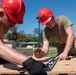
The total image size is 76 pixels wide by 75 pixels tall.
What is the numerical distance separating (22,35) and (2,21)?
5963 cm

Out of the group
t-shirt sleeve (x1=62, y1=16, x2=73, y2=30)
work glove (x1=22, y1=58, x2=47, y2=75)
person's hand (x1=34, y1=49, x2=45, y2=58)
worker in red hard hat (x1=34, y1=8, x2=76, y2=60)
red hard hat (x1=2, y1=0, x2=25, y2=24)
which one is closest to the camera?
work glove (x1=22, y1=58, x2=47, y2=75)

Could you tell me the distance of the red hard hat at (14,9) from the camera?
3004mm

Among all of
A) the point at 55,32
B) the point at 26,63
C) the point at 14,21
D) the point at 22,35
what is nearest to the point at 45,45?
the point at 55,32

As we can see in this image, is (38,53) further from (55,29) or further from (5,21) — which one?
(5,21)

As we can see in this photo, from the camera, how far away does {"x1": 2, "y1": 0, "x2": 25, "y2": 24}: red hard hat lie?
9.86 ft

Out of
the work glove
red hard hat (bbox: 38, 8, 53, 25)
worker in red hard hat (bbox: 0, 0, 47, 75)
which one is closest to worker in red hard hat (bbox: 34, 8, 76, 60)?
red hard hat (bbox: 38, 8, 53, 25)

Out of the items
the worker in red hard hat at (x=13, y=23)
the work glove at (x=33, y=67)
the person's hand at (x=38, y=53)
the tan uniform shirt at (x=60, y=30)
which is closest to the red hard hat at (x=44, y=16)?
the tan uniform shirt at (x=60, y=30)

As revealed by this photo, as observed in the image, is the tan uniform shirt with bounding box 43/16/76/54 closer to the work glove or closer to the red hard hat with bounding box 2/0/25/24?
the red hard hat with bounding box 2/0/25/24

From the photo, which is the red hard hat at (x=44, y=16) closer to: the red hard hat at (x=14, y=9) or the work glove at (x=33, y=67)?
the red hard hat at (x=14, y=9)

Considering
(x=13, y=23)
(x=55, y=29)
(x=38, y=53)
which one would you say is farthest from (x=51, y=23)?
(x=13, y=23)

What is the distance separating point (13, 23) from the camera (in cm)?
316

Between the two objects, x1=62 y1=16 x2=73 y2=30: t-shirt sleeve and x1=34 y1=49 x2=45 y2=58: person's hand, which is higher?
x1=62 y1=16 x2=73 y2=30: t-shirt sleeve

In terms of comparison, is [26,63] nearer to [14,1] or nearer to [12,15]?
[12,15]

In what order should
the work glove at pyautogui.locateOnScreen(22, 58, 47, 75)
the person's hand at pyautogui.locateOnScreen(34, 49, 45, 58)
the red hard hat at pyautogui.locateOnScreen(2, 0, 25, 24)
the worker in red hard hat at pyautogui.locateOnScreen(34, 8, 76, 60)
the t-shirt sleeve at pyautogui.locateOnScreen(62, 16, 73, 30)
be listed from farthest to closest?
the t-shirt sleeve at pyautogui.locateOnScreen(62, 16, 73, 30) → the worker in red hard hat at pyautogui.locateOnScreen(34, 8, 76, 60) → the person's hand at pyautogui.locateOnScreen(34, 49, 45, 58) → the red hard hat at pyautogui.locateOnScreen(2, 0, 25, 24) → the work glove at pyautogui.locateOnScreen(22, 58, 47, 75)
